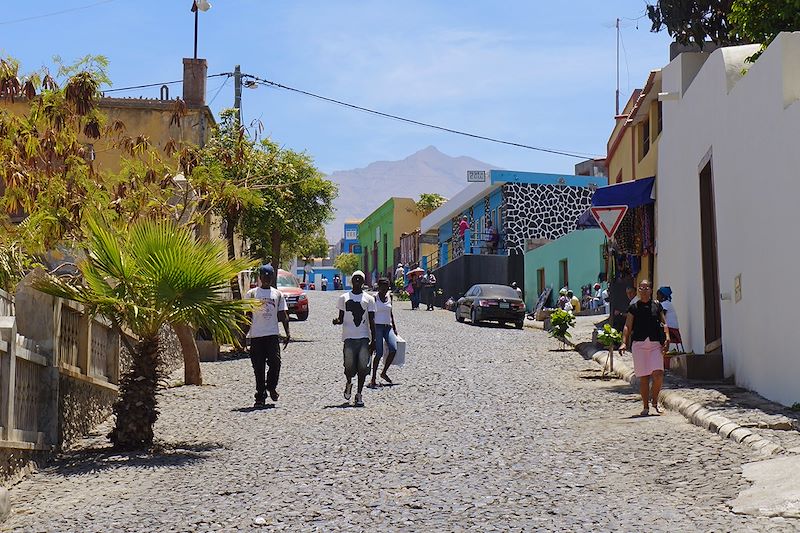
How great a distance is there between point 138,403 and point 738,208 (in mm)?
8562

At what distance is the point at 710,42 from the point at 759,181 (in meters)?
14.4

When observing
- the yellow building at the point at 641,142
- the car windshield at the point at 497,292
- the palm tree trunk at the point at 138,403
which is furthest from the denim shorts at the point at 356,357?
the car windshield at the point at 497,292

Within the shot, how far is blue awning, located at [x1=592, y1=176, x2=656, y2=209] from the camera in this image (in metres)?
23.8

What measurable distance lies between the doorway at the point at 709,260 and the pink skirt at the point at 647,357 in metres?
4.43

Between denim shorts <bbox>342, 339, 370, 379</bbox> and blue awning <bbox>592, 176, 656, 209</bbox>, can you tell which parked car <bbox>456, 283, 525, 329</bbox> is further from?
denim shorts <bbox>342, 339, 370, 379</bbox>

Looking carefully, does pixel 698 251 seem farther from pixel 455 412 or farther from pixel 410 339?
pixel 410 339

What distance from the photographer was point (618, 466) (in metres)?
9.66

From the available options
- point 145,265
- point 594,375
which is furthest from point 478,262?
point 145,265

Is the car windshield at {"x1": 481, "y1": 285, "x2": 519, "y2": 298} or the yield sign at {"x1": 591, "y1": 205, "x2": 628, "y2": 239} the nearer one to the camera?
the yield sign at {"x1": 591, "y1": 205, "x2": 628, "y2": 239}

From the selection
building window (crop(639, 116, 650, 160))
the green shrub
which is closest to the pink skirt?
the green shrub

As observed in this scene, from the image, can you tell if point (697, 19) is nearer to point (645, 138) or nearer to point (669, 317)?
point (645, 138)

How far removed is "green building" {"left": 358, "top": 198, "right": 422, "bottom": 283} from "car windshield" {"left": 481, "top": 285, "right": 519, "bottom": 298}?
41.3 metres

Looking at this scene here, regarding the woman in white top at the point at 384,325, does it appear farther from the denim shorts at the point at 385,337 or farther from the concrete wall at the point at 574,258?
the concrete wall at the point at 574,258

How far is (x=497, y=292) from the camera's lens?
1345 inches
